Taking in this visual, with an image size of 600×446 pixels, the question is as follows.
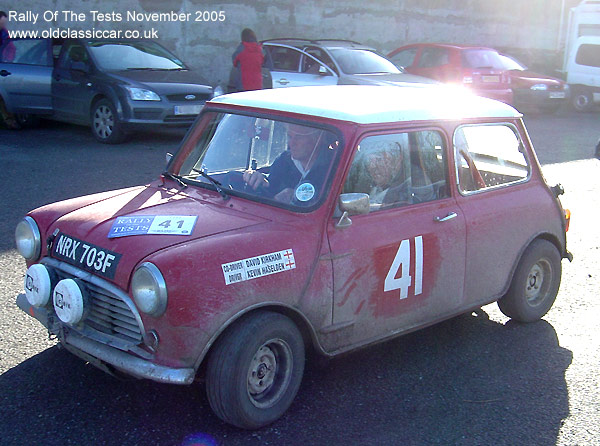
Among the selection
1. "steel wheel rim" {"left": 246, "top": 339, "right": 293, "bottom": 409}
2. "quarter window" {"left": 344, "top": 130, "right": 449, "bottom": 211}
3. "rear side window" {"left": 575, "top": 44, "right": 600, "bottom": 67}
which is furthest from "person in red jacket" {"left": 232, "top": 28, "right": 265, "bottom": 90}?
"rear side window" {"left": 575, "top": 44, "right": 600, "bottom": 67}

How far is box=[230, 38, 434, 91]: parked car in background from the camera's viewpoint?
1373 cm

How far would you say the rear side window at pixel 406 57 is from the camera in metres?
17.5

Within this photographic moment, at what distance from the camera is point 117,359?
345 centimetres

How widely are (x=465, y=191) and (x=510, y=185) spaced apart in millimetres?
510

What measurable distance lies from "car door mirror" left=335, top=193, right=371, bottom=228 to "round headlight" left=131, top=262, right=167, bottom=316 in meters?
1.04

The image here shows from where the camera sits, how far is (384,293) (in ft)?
13.4

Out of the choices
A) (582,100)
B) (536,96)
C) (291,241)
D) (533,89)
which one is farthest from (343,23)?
(291,241)

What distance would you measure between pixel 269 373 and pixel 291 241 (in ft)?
2.20

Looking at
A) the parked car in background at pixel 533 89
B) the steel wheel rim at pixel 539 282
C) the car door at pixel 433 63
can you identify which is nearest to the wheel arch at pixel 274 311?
the steel wheel rim at pixel 539 282

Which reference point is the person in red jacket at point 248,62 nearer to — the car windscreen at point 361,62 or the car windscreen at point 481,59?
the car windscreen at point 361,62

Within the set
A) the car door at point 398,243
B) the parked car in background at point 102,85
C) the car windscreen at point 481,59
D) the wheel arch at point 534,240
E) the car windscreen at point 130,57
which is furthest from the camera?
the car windscreen at point 481,59

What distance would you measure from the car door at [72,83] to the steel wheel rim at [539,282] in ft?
27.6

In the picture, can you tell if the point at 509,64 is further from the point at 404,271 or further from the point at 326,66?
the point at 404,271

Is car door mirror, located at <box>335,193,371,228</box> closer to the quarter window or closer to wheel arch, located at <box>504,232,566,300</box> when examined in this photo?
the quarter window
